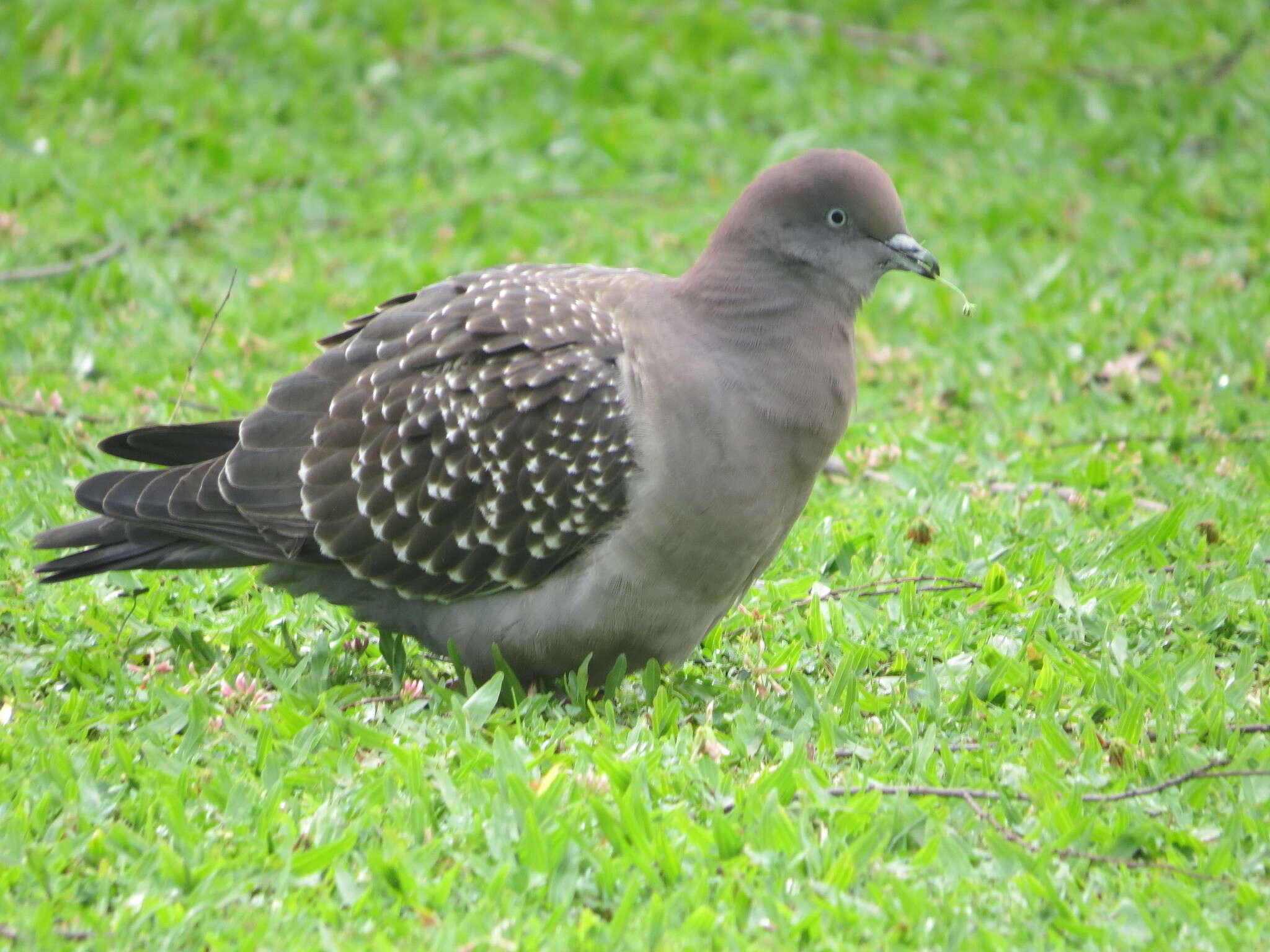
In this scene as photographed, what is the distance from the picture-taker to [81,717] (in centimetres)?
407

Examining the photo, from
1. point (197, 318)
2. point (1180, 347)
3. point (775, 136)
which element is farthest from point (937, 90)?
point (197, 318)

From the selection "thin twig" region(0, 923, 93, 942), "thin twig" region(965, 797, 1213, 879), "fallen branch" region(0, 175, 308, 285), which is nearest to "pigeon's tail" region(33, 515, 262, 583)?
"thin twig" region(0, 923, 93, 942)

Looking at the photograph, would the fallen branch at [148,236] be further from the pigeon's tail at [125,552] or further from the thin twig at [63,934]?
the thin twig at [63,934]

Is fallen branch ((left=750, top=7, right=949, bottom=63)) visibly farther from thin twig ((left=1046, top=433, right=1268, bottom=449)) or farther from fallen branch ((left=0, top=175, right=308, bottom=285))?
thin twig ((left=1046, top=433, right=1268, bottom=449))

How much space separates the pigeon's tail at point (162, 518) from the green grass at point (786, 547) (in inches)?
10.0

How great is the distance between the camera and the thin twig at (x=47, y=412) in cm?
591

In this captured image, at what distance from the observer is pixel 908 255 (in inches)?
170

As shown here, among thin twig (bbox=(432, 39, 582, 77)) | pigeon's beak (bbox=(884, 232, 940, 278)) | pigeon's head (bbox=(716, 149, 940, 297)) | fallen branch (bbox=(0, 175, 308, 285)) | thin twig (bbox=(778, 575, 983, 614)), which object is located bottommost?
thin twig (bbox=(778, 575, 983, 614))

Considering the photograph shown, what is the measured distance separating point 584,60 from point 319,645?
6.15 metres

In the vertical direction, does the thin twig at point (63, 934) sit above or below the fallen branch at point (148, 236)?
below

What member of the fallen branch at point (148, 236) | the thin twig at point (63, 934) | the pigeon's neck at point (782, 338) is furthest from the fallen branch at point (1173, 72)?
the thin twig at point (63, 934)

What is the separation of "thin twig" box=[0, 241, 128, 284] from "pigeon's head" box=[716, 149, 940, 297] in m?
4.23

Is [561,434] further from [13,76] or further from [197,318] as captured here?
[13,76]

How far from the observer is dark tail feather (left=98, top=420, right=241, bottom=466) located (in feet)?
15.0
